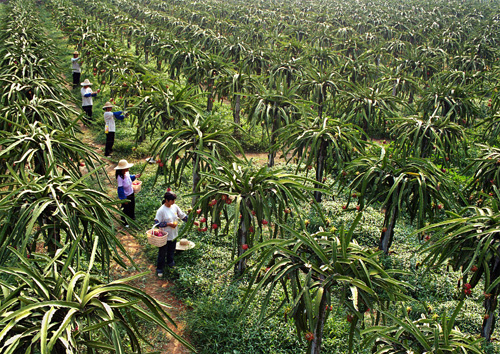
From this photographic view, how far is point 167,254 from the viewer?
279 inches

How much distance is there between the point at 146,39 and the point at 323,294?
57.2 feet

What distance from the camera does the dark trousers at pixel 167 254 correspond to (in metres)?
6.90

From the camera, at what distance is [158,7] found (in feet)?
115

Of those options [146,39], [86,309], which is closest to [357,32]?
[146,39]

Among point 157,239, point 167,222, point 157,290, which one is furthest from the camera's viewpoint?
point 167,222

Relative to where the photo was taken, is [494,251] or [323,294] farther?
[494,251]

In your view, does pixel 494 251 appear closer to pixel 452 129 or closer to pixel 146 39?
pixel 452 129

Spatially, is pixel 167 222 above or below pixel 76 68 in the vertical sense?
below

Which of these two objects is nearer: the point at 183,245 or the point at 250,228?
the point at 250,228

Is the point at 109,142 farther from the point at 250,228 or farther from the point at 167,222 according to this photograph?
the point at 250,228

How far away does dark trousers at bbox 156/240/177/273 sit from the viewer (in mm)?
6902

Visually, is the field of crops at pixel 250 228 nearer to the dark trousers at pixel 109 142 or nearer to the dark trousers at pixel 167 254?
the dark trousers at pixel 167 254

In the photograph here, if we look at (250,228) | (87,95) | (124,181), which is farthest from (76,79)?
(250,228)

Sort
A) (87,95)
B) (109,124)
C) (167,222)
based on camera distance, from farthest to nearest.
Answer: (87,95) < (109,124) < (167,222)
